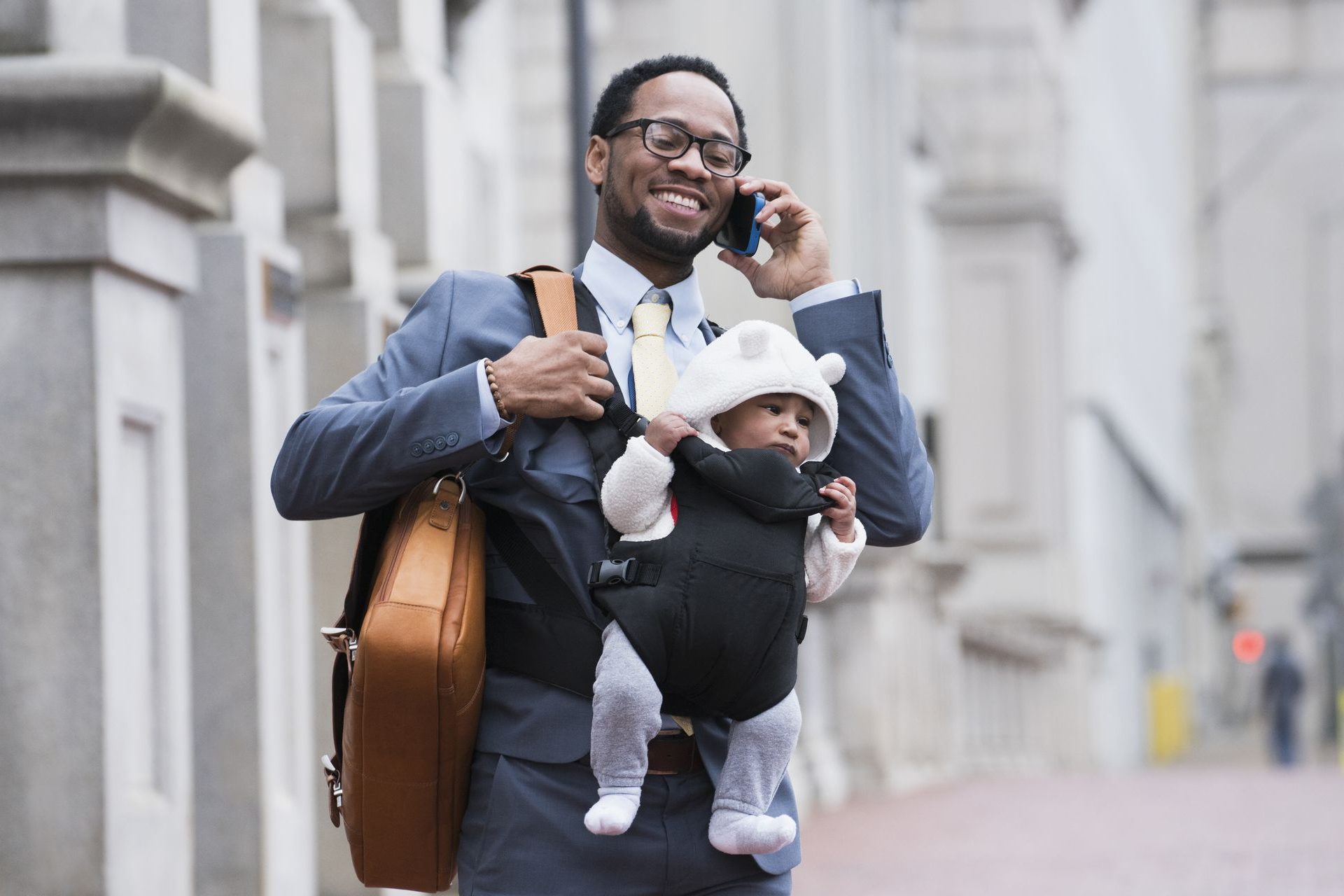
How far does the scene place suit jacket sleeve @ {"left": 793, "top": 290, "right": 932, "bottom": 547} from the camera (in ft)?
11.3

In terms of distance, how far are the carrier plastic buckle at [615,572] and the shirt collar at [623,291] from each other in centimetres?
45

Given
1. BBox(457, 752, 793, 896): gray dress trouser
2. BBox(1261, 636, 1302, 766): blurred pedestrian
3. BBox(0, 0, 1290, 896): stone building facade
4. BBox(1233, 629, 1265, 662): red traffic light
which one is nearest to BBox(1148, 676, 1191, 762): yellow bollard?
BBox(1261, 636, 1302, 766): blurred pedestrian

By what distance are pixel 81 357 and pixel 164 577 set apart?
2.48 ft

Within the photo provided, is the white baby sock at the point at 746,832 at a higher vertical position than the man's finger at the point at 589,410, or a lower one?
lower

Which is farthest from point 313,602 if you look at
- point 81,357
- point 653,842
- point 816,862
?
point 653,842

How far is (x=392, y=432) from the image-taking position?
3.21 meters

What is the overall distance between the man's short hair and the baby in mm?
458

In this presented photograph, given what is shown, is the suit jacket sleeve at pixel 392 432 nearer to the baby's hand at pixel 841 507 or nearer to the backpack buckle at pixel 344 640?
the backpack buckle at pixel 344 640

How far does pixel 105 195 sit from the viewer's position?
18.8 ft

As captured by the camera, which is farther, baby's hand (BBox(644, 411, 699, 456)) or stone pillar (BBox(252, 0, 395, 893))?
stone pillar (BBox(252, 0, 395, 893))

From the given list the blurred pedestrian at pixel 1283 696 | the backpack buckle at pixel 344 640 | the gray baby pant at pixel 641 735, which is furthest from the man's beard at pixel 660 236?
the blurred pedestrian at pixel 1283 696

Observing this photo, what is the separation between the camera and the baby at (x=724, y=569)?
309 cm

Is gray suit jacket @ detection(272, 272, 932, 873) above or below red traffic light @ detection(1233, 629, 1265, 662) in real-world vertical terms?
above

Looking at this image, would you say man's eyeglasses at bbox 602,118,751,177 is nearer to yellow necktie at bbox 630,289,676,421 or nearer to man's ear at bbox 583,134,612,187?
man's ear at bbox 583,134,612,187
